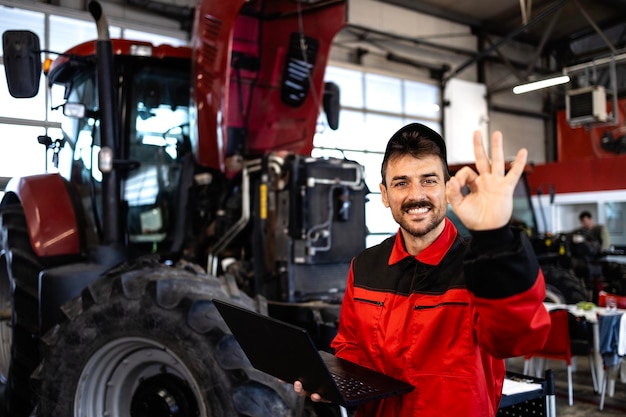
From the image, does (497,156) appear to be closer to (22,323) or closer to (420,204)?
(420,204)


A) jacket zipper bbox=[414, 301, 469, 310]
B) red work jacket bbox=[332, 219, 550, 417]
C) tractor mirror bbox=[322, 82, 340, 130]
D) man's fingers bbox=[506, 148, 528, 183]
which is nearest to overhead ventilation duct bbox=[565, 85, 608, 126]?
tractor mirror bbox=[322, 82, 340, 130]

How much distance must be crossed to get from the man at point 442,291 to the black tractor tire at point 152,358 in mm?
666

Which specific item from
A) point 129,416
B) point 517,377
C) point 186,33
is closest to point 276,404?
point 129,416

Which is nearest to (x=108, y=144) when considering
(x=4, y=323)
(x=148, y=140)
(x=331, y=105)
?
(x=148, y=140)

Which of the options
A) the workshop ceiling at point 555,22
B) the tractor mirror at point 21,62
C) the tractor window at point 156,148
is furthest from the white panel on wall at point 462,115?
the tractor mirror at point 21,62

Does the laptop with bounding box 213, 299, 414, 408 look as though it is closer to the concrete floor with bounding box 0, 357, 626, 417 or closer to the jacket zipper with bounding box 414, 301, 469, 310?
the jacket zipper with bounding box 414, 301, 469, 310

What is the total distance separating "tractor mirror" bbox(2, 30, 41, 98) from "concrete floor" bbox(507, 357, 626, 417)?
4.46 m

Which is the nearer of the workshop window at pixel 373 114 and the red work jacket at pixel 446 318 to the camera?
the red work jacket at pixel 446 318

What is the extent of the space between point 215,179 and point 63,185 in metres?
1.03

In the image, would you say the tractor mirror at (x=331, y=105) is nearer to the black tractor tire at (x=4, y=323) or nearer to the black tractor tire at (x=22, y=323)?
the black tractor tire at (x=22, y=323)

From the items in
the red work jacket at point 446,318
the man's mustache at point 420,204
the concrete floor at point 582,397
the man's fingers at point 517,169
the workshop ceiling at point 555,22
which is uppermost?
the workshop ceiling at point 555,22

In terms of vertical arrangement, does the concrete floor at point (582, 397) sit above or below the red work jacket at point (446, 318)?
below

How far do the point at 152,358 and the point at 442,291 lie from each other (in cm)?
159

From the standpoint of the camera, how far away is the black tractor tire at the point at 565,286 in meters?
7.46
